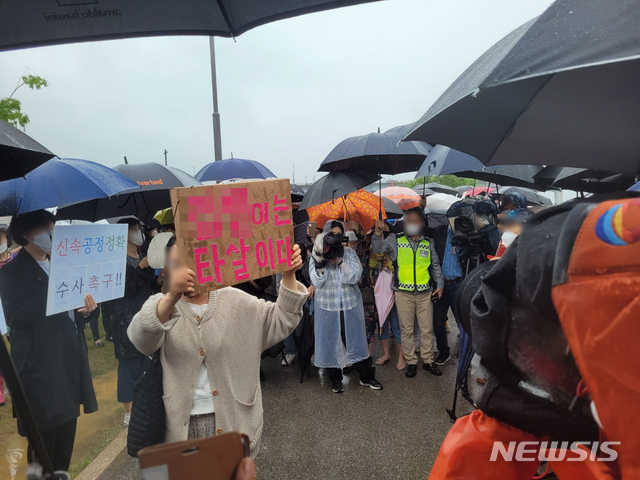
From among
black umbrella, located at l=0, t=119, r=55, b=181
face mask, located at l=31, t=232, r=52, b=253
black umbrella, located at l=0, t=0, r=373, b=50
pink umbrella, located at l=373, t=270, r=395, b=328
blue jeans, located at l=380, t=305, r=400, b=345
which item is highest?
black umbrella, located at l=0, t=0, r=373, b=50

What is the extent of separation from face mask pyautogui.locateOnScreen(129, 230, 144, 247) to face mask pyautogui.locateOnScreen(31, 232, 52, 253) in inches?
54.3

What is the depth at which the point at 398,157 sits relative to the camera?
516cm

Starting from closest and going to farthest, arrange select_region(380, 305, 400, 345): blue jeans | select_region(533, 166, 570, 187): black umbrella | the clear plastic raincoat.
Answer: the clear plastic raincoat < select_region(533, 166, 570, 187): black umbrella < select_region(380, 305, 400, 345): blue jeans

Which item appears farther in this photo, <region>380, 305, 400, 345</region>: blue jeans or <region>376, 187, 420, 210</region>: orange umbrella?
<region>376, 187, 420, 210</region>: orange umbrella

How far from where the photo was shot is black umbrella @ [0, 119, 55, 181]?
1.82 m

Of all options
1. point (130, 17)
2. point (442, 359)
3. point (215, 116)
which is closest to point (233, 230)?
point (130, 17)

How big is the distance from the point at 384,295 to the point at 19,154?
3.85 m

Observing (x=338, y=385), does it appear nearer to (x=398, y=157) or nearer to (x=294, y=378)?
(x=294, y=378)

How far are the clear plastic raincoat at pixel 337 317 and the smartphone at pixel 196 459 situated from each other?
10.9 feet

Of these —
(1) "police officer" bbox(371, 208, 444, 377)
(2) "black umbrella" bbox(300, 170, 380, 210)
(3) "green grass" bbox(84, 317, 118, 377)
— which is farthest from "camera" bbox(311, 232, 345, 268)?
(3) "green grass" bbox(84, 317, 118, 377)

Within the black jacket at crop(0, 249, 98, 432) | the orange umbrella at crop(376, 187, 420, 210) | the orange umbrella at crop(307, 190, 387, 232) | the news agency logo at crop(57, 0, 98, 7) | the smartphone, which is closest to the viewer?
the smartphone

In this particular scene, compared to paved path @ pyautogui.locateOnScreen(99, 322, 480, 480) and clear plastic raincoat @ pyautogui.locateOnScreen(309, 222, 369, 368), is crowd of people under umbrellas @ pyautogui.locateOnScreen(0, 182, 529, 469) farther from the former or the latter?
paved path @ pyautogui.locateOnScreen(99, 322, 480, 480)

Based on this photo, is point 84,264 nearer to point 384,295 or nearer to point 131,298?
point 131,298

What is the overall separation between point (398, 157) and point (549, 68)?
4127 millimetres
